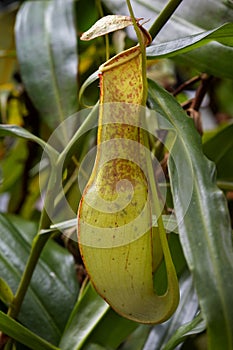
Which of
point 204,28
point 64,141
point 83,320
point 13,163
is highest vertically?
point 204,28

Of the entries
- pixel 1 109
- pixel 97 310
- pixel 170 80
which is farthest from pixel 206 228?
pixel 170 80

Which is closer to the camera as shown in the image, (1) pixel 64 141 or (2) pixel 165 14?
(2) pixel 165 14

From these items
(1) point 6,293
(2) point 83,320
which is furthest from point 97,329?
(1) point 6,293

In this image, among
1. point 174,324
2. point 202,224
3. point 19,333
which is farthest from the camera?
point 174,324

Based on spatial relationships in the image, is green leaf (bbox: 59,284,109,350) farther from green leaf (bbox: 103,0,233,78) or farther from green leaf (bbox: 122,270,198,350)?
green leaf (bbox: 103,0,233,78)

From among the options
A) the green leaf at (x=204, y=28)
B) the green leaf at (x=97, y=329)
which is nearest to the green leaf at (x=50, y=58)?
the green leaf at (x=204, y=28)

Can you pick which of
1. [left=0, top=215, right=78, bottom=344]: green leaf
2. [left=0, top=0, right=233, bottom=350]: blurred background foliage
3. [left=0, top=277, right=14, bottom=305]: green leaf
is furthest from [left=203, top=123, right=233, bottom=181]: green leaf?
[left=0, top=277, right=14, bottom=305]: green leaf

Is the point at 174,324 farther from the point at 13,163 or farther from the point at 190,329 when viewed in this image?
the point at 13,163

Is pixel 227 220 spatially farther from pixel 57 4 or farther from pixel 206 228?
pixel 57 4
